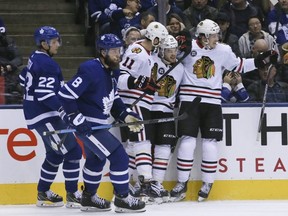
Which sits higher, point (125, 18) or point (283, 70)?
point (125, 18)

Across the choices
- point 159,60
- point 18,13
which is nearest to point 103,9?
point 18,13

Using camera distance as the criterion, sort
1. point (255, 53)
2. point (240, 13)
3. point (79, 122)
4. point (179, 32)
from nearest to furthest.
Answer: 1. point (79, 122)
2. point (179, 32)
3. point (255, 53)
4. point (240, 13)

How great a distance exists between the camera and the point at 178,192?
10.5 metres

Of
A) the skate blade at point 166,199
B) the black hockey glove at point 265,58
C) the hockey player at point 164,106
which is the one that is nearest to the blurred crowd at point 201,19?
the black hockey glove at point 265,58

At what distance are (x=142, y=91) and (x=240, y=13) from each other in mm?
2146

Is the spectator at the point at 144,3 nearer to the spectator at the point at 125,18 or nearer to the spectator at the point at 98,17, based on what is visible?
the spectator at the point at 98,17

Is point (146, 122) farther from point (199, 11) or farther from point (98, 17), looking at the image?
point (98, 17)

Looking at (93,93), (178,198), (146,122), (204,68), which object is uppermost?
(204,68)

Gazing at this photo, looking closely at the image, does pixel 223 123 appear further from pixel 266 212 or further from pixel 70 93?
pixel 70 93

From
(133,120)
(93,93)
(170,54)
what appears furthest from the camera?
(170,54)

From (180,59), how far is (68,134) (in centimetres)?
120

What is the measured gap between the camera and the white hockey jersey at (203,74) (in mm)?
10492

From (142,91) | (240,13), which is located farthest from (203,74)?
(240,13)

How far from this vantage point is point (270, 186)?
10695mm
